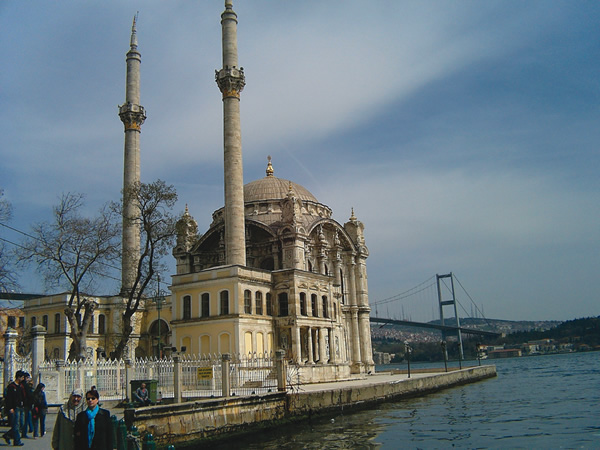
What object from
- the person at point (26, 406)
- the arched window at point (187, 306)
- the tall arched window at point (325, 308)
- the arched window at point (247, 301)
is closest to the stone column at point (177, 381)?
the person at point (26, 406)

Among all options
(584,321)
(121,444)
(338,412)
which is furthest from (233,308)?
(584,321)

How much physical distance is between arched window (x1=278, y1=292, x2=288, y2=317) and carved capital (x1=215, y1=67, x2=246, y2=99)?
42.7 ft

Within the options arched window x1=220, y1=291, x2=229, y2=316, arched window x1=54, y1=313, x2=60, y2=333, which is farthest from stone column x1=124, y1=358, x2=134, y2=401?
arched window x1=54, y1=313, x2=60, y2=333

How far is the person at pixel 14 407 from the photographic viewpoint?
1253 cm

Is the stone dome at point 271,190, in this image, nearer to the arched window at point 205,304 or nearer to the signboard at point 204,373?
the arched window at point 205,304

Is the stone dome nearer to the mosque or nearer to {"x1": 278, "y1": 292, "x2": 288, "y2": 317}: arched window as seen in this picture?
the mosque

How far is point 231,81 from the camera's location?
3753 cm

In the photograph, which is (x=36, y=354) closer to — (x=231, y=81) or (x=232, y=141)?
(x=232, y=141)

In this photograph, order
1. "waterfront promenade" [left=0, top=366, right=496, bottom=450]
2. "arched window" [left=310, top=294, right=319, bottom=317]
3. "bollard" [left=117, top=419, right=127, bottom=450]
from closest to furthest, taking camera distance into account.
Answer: "bollard" [left=117, top=419, right=127, bottom=450] < "waterfront promenade" [left=0, top=366, right=496, bottom=450] < "arched window" [left=310, top=294, right=319, bottom=317]

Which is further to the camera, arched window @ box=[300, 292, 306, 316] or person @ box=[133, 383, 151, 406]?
arched window @ box=[300, 292, 306, 316]

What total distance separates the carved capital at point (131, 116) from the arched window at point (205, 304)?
15.7 m

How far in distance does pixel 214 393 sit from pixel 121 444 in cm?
1115

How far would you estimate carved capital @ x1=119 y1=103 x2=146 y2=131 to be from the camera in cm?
4322

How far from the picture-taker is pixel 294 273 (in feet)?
117
